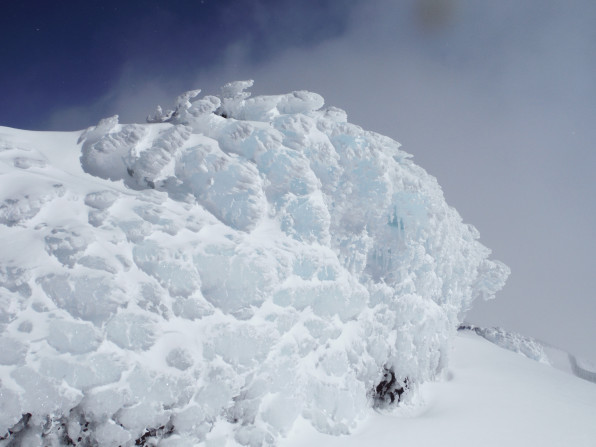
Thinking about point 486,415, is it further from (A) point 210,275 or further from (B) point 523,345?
(B) point 523,345

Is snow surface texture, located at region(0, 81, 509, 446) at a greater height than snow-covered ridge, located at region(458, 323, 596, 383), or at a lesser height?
lesser

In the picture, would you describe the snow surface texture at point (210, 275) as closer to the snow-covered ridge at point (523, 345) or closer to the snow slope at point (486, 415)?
the snow slope at point (486, 415)

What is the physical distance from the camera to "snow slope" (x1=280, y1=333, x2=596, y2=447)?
596cm

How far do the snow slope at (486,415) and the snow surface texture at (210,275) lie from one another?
1.17 feet

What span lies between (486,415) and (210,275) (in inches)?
205

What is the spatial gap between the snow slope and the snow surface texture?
36cm

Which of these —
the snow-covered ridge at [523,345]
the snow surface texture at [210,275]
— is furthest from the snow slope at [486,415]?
the snow-covered ridge at [523,345]

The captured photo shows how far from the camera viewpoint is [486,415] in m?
6.99

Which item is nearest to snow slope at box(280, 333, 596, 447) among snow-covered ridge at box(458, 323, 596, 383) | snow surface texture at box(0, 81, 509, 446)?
snow surface texture at box(0, 81, 509, 446)

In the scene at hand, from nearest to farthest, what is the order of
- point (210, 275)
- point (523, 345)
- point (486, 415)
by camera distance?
1. point (210, 275)
2. point (486, 415)
3. point (523, 345)

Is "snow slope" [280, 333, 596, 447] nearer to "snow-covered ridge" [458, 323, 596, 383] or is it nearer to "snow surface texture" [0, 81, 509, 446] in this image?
"snow surface texture" [0, 81, 509, 446]

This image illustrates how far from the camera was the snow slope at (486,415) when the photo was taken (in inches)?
235

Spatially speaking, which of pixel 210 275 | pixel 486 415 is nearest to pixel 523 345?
pixel 486 415

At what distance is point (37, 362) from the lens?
403cm
